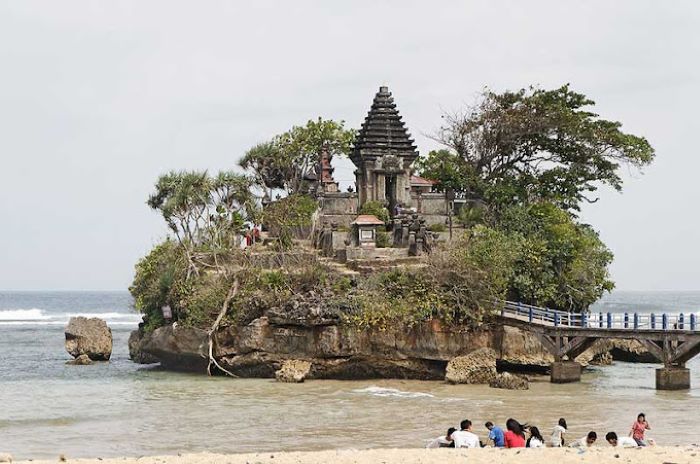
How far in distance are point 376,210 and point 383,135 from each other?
4853 mm

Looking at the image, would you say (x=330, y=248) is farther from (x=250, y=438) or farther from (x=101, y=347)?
(x=250, y=438)

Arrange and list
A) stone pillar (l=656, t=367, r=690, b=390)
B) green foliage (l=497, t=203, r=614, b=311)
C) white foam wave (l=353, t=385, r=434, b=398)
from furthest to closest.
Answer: green foliage (l=497, t=203, r=614, b=311)
stone pillar (l=656, t=367, r=690, b=390)
white foam wave (l=353, t=385, r=434, b=398)

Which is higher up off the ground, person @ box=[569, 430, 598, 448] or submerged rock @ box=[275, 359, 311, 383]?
submerged rock @ box=[275, 359, 311, 383]

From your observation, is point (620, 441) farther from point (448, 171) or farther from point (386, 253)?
point (448, 171)

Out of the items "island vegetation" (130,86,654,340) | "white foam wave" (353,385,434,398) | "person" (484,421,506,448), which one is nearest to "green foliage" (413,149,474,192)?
"island vegetation" (130,86,654,340)

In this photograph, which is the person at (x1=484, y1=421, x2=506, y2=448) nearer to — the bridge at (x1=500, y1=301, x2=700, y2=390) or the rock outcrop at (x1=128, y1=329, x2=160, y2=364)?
the bridge at (x1=500, y1=301, x2=700, y2=390)

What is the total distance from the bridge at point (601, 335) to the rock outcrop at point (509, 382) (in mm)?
2477

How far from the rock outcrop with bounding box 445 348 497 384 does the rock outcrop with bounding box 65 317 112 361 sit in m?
21.0

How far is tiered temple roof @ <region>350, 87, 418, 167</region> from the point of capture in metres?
60.6

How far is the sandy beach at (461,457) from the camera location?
73.5ft

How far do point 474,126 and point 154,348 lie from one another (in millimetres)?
20982

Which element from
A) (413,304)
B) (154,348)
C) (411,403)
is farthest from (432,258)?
(154,348)

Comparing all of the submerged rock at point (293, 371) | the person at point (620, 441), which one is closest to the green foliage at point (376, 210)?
the submerged rock at point (293, 371)

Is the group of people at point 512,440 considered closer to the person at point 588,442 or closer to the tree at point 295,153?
the person at point 588,442
